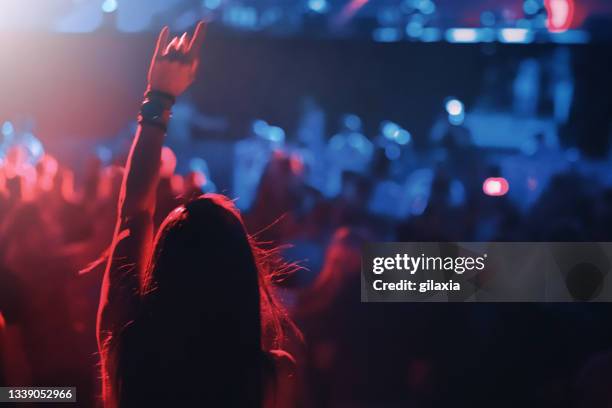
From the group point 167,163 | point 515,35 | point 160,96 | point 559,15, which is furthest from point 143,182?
point 559,15

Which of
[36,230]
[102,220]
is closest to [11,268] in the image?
[36,230]

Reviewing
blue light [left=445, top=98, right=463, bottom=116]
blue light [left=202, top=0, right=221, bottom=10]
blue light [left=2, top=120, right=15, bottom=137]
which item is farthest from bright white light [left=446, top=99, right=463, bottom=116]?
blue light [left=2, top=120, right=15, bottom=137]

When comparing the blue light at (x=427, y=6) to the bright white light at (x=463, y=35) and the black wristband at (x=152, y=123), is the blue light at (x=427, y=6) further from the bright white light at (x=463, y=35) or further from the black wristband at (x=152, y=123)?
the black wristband at (x=152, y=123)

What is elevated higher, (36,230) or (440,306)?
(36,230)

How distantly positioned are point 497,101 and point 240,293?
1.04 meters

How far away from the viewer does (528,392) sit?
81.7 inches

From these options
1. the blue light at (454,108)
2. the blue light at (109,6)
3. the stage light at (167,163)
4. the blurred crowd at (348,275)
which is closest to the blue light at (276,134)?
the blurred crowd at (348,275)

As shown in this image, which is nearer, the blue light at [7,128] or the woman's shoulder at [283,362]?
the woman's shoulder at [283,362]

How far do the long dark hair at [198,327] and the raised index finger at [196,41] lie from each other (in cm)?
63

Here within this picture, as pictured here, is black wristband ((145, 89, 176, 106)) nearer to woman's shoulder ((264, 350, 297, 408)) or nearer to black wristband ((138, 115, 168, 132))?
black wristband ((138, 115, 168, 132))

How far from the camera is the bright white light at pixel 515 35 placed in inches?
79.4

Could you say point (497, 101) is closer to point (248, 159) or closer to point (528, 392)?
point (248, 159)

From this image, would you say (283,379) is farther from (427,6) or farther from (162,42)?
(427,6)

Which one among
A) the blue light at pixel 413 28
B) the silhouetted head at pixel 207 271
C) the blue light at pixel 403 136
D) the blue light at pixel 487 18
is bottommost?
the silhouetted head at pixel 207 271
